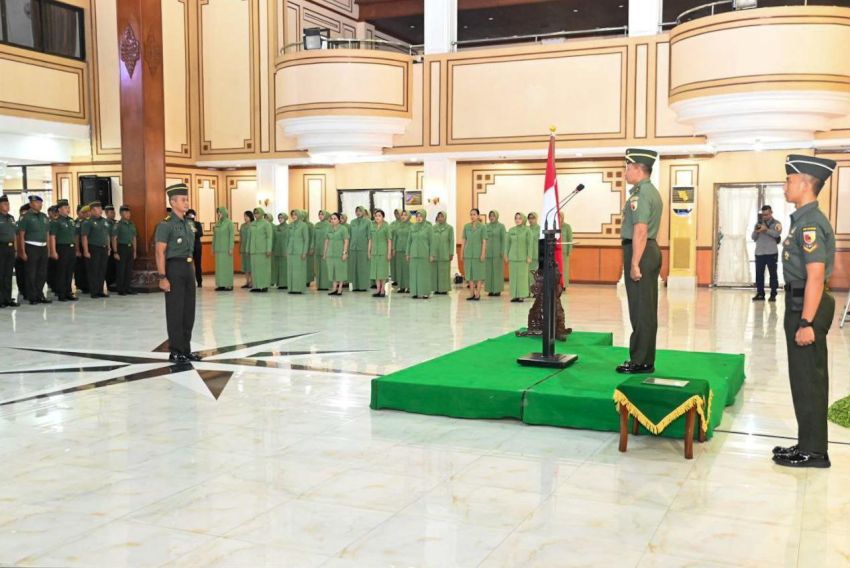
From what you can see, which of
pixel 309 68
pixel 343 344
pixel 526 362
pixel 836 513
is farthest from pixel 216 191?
pixel 836 513

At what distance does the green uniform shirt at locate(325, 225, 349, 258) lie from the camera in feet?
45.1

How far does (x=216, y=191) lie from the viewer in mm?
18047

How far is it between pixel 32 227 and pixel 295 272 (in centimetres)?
403

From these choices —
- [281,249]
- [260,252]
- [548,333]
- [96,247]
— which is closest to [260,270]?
[260,252]

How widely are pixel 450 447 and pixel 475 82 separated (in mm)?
10839

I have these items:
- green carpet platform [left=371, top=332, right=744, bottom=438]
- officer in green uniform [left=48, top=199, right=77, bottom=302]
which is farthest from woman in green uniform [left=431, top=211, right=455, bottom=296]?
green carpet platform [left=371, top=332, right=744, bottom=438]

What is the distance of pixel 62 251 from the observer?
1265 centimetres

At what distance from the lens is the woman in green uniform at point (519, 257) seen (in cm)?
1268

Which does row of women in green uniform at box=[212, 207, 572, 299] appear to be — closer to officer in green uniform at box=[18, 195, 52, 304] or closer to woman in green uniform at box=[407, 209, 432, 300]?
woman in green uniform at box=[407, 209, 432, 300]

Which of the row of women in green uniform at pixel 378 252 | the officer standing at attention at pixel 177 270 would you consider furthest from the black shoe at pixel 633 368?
the row of women in green uniform at pixel 378 252

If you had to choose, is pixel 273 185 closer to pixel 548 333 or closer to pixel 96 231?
pixel 96 231

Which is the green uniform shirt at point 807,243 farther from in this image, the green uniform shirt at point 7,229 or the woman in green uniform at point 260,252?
the woman in green uniform at point 260,252

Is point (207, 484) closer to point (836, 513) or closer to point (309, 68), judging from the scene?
point (836, 513)

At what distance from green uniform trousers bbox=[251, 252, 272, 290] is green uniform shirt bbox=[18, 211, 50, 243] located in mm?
3422
